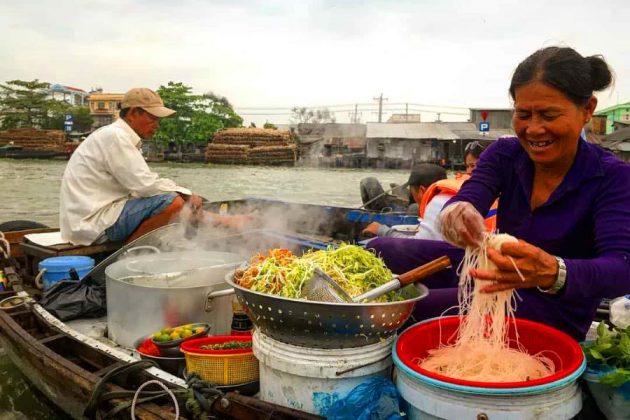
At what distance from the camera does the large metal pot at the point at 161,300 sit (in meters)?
3.62

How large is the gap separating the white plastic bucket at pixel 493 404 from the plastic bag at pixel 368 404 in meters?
0.25

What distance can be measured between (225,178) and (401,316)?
33.0 meters

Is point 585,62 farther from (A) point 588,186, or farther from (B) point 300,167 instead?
Answer: (B) point 300,167

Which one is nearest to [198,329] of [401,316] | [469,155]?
[401,316]

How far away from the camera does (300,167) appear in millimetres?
48750

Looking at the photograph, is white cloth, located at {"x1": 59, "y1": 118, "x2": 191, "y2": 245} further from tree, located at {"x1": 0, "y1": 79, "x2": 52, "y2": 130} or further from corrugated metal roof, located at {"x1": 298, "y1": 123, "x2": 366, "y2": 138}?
tree, located at {"x1": 0, "y1": 79, "x2": 52, "y2": 130}

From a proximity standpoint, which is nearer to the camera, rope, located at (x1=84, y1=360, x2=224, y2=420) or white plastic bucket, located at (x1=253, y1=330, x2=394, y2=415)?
white plastic bucket, located at (x1=253, y1=330, x2=394, y2=415)

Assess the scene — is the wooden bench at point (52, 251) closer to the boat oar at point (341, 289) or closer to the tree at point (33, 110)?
the boat oar at point (341, 289)

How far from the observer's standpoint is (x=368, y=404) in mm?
2355

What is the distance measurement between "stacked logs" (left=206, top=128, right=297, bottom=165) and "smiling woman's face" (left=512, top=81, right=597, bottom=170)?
47.5 m

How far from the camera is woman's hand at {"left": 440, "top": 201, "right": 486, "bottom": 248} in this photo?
2238mm

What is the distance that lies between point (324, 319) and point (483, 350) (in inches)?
29.7

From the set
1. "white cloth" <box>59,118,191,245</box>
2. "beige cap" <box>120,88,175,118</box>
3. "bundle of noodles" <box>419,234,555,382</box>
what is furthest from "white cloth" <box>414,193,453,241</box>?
"beige cap" <box>120,88,175,118</box>

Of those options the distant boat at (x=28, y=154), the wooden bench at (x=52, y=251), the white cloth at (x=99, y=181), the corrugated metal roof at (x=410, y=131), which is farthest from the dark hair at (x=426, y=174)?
the distant boat at (x=28, y=154)
